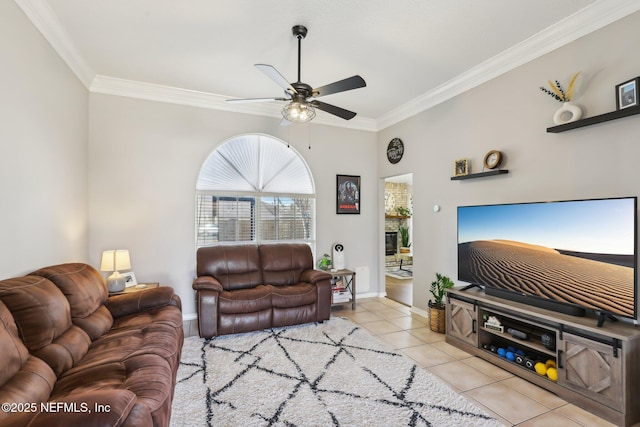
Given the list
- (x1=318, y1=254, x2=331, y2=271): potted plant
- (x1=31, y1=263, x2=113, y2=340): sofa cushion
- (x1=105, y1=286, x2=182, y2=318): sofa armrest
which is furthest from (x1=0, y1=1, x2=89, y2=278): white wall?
(x1=318, y1=254, x2=331, y2=271): potted plant

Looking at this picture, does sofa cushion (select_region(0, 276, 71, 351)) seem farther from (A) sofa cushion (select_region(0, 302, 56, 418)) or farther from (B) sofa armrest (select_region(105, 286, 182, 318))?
(B) sofa armrest (select_region(105, 286, 182, 318))

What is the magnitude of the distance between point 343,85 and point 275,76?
55 centimetres

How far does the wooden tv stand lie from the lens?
79.4 inches

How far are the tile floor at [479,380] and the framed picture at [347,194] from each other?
1.78 meters

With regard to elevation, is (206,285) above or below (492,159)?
below

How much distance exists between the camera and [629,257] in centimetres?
211

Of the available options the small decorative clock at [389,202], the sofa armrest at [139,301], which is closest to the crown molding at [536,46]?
the sofa armrest at [139,301]

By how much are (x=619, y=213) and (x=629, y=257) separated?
1.02 ft

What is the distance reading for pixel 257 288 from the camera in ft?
12.4

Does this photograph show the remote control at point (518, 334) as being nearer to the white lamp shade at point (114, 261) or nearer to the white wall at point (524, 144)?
the white wall at point (524, 144)

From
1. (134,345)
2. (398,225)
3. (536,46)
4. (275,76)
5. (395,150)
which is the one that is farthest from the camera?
(398,225)

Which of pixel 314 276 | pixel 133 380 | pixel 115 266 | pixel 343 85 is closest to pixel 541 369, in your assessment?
Result: pixel 314 276

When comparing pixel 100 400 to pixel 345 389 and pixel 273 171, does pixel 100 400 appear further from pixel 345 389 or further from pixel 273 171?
pixel 273 171

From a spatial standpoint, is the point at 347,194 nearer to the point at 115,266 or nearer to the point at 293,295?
the point at 293,295
